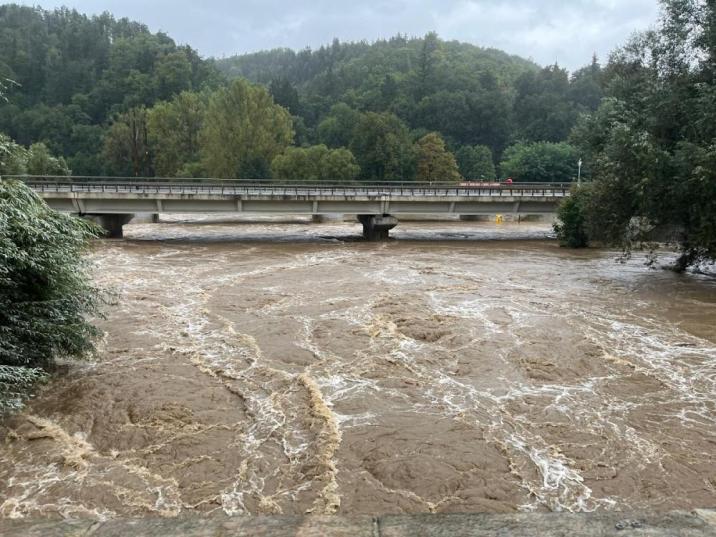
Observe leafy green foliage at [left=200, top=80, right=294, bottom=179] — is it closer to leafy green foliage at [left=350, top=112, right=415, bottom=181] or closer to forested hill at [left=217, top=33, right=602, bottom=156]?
leafy green foliage at [left=350, top=112, right=415, bottom=181]

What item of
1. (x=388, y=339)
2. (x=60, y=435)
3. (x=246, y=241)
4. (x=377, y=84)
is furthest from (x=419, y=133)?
(x=60, y=435)

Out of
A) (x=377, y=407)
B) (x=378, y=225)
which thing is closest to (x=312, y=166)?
(x=378, y=225)

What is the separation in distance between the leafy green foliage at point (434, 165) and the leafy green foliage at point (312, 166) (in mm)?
13275

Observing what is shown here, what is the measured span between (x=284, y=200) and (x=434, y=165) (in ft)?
148

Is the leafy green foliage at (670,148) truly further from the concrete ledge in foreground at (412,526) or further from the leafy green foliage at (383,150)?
the leafy green foliage at (383,150)

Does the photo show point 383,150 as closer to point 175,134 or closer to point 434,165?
point 434,165

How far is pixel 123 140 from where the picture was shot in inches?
3816

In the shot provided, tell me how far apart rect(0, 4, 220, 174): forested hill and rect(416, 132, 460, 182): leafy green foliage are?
6093cm

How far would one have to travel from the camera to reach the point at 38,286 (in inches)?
535

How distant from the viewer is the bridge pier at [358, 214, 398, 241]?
4681 cm

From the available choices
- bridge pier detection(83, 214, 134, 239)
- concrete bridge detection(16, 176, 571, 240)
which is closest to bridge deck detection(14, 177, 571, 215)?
concrete bridge detection(16, 176, 571, 240)

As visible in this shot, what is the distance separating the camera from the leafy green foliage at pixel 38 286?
1247 centimetres

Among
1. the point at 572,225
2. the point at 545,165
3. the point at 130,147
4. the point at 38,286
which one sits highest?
the point at 130,147

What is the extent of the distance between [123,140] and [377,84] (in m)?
76.5
